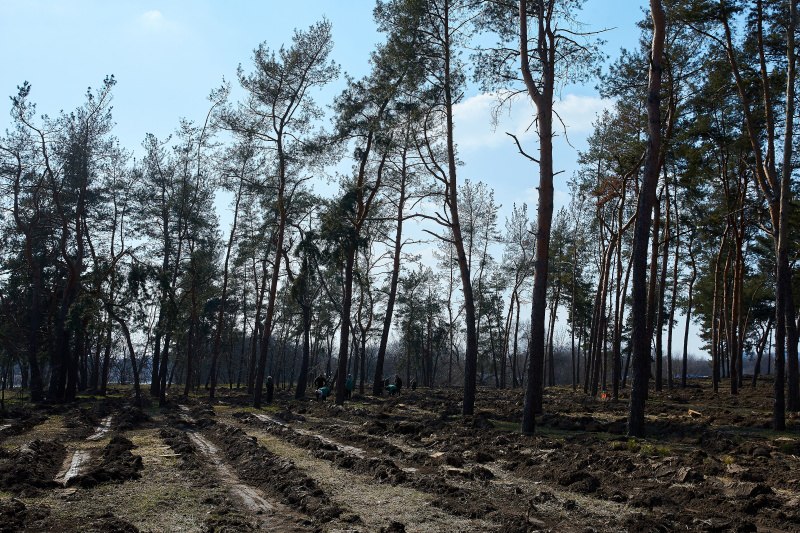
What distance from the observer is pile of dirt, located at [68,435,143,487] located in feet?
30.8

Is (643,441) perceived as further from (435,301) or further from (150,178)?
(435,301)

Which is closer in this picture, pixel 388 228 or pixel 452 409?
pixel 452 409

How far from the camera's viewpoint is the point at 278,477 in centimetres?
997

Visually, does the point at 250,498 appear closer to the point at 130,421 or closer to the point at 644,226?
the point at 644,226

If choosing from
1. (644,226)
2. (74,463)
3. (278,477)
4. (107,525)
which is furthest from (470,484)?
(74,463)

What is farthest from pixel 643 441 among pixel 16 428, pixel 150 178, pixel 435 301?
pixel 435 301

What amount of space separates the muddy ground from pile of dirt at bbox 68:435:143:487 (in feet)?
0.11

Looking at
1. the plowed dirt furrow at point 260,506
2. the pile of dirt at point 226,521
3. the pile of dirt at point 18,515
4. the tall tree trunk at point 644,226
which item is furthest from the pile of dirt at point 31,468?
the tall tree trunk at point 644,226

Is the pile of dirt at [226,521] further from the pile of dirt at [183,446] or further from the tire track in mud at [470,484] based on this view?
the pile of dirt at [183,446]

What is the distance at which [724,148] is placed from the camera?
22.0m

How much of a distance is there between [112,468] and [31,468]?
4.07 ft

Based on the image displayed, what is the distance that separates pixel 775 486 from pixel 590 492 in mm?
2199

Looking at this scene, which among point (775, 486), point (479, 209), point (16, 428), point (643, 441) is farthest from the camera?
point (479, 209)

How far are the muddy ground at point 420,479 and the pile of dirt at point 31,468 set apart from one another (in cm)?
4
